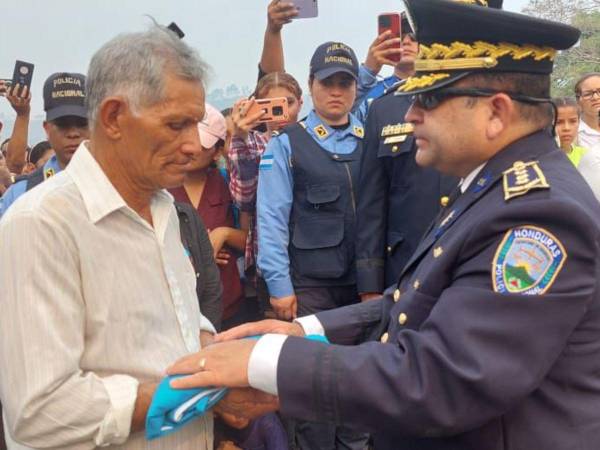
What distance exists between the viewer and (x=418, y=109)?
1.69 m

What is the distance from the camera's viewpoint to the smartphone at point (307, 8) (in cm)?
398

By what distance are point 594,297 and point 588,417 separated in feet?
0.96

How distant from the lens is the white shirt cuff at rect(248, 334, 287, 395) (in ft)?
4.69

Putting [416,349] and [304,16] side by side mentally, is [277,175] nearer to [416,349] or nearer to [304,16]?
[304,16]

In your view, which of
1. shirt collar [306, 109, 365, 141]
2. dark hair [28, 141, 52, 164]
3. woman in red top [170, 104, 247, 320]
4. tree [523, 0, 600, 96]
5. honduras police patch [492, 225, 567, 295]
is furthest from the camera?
tree [523, 0, 600, 96]

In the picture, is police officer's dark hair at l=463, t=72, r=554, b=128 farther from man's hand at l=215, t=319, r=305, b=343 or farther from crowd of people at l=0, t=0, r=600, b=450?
man's hand at l=215, t=319, r=305, b=343

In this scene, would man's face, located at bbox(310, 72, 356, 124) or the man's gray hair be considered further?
man's face, located at bbox(310, 72, 356, 124)

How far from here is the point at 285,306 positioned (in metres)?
3.57

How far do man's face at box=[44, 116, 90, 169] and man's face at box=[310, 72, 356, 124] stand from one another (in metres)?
1.43

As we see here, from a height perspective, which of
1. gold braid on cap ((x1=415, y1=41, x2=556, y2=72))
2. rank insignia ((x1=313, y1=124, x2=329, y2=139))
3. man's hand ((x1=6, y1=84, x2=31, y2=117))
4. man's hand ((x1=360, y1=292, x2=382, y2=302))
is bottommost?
man's hand ((x1=360, y1=292, x2=382, y2=302))

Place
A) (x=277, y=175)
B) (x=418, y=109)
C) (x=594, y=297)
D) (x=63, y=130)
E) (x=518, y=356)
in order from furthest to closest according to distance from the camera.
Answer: (x=277, y=175), (x=63, y=130), (x=418, y=109), (x=594, y=297), (x=518, y=356)

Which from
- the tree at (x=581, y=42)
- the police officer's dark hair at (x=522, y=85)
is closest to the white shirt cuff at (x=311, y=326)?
the police officer's dark hair at (x=522, y=85)

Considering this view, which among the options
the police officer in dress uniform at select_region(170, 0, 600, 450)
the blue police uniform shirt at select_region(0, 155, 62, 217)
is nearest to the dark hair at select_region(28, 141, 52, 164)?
the blue police uniform shirt at select_region(0, 155, 62, 217)

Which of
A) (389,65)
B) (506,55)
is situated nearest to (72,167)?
(506,55)
